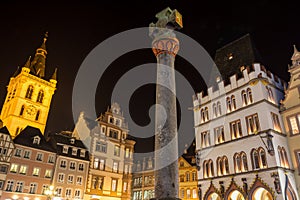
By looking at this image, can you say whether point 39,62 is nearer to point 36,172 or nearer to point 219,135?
point 36,172

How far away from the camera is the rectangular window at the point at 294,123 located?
2886cm

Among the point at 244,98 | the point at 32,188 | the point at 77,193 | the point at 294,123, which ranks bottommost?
the point at 77,193

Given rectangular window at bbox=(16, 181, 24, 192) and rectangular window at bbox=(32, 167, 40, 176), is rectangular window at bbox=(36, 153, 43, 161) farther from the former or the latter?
rectangular window at bbox=(16, 181, 24, 192)

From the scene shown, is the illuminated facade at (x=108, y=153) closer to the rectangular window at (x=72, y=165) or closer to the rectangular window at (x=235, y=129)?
the rectangular window at (x=72, y=165)

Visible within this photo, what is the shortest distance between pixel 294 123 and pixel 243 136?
19.6 feet

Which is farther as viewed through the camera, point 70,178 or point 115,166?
point 115,166

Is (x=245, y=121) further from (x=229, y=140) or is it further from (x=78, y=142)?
(x=78, y=142)

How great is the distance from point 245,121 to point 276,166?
21.4 feet

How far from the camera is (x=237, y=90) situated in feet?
107

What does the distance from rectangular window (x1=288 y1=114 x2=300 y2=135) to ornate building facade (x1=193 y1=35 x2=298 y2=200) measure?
0.96 m

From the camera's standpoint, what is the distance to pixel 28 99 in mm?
64438

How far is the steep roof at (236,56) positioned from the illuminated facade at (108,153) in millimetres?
24831

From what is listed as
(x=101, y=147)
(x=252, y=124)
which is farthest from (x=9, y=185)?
(x=252, y=124)

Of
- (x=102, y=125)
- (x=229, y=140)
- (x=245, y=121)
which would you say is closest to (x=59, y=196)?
(x=102, y=125)
